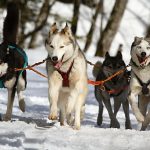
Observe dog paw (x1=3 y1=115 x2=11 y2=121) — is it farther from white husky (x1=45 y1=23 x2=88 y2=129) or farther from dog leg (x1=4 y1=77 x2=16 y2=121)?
white husky (x1=45 y1=23 x2=88 y2=129)

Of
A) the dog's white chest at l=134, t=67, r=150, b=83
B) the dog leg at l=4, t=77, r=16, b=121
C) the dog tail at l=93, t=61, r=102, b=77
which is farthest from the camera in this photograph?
the dog tail at l=93, t=61, r=102, b=77

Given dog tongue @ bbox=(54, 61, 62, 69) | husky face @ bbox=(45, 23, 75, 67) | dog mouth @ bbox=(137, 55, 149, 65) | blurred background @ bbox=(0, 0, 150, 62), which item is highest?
husky face @ bbox=(45, 23, 75, 67)

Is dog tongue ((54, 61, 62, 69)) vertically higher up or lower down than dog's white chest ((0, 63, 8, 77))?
higher up

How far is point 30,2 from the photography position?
69.6 feet

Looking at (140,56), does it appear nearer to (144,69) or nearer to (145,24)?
(144,69)

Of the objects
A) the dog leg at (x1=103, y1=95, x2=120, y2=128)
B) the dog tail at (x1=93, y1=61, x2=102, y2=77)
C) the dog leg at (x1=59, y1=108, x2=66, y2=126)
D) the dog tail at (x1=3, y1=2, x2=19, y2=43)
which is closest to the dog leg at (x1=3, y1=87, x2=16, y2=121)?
the dog leg at (x1=59, y1=108, x2=66, y2=126)

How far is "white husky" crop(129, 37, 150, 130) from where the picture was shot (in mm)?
6211

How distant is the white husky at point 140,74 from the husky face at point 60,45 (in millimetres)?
867

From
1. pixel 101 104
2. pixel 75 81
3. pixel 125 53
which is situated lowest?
pixel 125 53

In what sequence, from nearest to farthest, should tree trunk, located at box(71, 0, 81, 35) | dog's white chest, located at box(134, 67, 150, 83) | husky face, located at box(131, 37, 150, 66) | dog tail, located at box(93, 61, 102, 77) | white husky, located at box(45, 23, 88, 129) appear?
1. white husky, located at box(45, 23, 88, 129)
2. husky face, located at box(131, 37, 150, 66)
3. dog's white chest, located at box(134, 67, 150, 83)
4. dog tail, located at box(93, 61, 102, 77)
5. tree trunk, located at box(71, 0, 81, 35)

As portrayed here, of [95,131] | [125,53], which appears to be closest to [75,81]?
[95,131]

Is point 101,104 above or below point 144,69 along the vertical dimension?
below

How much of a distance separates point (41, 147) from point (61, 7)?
22656 millimetres

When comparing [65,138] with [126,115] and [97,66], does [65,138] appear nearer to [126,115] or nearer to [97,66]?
[126,115]
